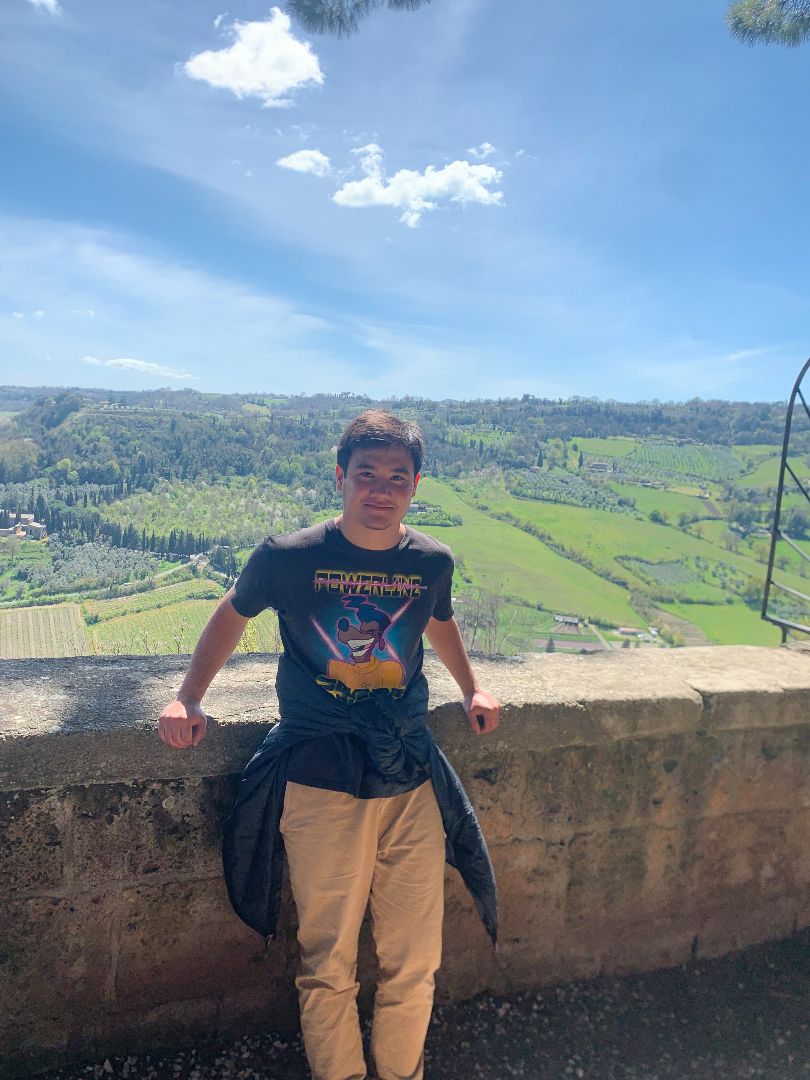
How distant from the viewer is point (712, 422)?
41.6 metres

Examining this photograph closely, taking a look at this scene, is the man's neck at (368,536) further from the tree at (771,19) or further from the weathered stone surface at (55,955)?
the tree at (771,19)

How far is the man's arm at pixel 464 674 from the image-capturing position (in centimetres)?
194

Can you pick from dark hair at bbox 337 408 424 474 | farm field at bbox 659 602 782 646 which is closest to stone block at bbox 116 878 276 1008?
dark hair at bbox 337 408 424 474

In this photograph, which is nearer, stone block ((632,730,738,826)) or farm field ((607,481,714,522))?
stone block ((632,730,738,826))

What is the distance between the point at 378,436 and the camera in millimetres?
1796

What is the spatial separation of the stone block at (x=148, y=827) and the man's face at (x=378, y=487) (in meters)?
0.80

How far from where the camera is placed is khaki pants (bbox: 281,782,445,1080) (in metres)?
1.62

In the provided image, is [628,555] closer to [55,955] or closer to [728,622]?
[728,622]

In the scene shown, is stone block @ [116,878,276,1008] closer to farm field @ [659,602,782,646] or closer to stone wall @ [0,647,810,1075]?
stone wall @ [0,647,810,1075]

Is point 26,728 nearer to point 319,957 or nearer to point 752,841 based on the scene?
point 319,957

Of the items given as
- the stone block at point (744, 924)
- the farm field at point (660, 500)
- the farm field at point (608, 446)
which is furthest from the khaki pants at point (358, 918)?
the farm field at point (660, 500)

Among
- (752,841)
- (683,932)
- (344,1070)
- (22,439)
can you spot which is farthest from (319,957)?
(22,439)

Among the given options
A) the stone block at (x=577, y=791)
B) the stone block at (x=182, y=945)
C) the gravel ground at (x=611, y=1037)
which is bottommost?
the gravel ground at (x=611, y=1037)

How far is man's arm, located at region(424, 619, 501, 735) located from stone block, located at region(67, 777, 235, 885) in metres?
0.68
